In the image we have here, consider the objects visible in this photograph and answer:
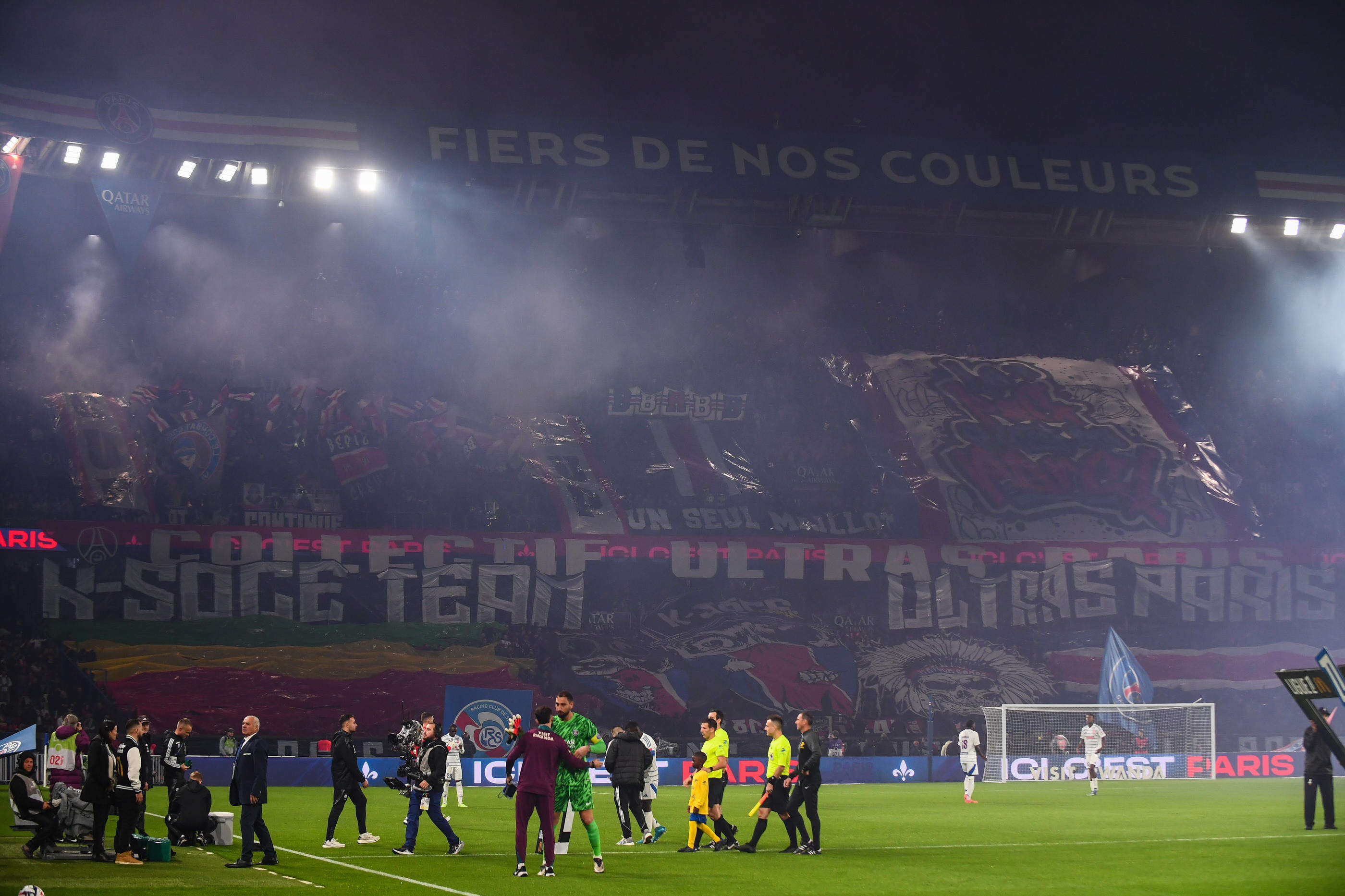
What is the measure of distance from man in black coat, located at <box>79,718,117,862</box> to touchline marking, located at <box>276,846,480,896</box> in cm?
248

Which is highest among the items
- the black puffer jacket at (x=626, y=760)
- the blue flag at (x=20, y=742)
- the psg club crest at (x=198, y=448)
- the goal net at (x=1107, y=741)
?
the psg club crest at (x=198, y=448)

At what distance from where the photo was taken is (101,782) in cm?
1702

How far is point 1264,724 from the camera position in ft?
150

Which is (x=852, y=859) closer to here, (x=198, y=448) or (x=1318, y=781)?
(x=1318, y=781)

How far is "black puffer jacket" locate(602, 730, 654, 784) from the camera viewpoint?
19.0 m

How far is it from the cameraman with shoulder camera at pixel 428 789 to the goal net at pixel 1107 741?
81.8ft

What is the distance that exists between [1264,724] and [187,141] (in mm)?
41963

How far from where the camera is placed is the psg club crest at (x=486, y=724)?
39.0m

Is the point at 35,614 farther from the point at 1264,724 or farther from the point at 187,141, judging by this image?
the point at 1264,724

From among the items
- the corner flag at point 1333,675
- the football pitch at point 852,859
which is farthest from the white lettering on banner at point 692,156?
the corner flag at point 1333,675

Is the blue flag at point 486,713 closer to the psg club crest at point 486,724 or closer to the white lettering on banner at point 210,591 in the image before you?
the psg club crest at point 486,724

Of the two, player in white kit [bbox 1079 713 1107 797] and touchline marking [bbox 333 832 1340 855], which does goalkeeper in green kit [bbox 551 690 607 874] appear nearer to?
touchline marking [bbox 333 832 1340 855]

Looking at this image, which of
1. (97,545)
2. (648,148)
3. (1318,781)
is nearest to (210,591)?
(97,545)

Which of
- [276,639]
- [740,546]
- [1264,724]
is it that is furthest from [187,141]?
[1264,724]
